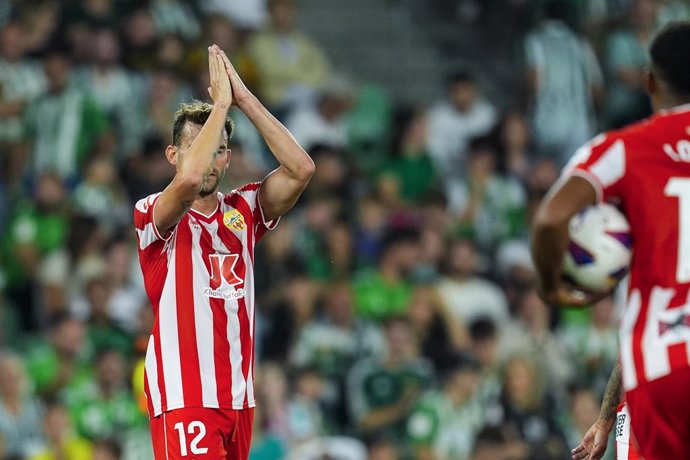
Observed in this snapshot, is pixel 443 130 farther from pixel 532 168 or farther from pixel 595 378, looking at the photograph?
pixel 595 378

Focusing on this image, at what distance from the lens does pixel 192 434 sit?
6094 mm

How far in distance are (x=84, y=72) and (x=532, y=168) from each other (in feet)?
15.6

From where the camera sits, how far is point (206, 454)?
6070 millimetres

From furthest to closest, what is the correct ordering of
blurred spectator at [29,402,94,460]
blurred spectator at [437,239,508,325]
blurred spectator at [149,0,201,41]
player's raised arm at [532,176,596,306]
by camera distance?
blurred spectator at [149,0,201,41] < blurred spectator at [437,239,508,325] < blurred spectator at [29,402,94,460] < player's raised arm at [532,176,596,306]

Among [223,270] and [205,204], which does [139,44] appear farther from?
[223,270]

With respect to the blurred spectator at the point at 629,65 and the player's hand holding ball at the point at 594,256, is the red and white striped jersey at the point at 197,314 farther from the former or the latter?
the blurred spectator at the point at 629,65

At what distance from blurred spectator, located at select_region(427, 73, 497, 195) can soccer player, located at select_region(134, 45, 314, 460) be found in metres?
7.96

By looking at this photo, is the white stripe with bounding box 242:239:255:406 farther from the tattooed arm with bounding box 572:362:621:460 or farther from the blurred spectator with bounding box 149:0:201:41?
the blurred spectator with bounding box 149:0:201:41

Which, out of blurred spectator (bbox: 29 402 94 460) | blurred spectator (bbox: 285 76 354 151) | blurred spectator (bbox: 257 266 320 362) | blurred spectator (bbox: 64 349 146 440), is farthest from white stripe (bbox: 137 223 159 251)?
blurred spectator (bbox: 285 76 354 151)

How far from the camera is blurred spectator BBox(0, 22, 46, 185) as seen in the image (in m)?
12.8

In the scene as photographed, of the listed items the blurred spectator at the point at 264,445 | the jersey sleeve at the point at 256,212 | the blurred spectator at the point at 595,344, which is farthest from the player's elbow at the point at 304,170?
the blurred spectator at the point at 595,344

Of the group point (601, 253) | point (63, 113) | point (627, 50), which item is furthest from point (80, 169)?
point (601, 253)

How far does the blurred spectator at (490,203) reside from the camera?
44.5 ft

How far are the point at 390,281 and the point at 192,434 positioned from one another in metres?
6.67
